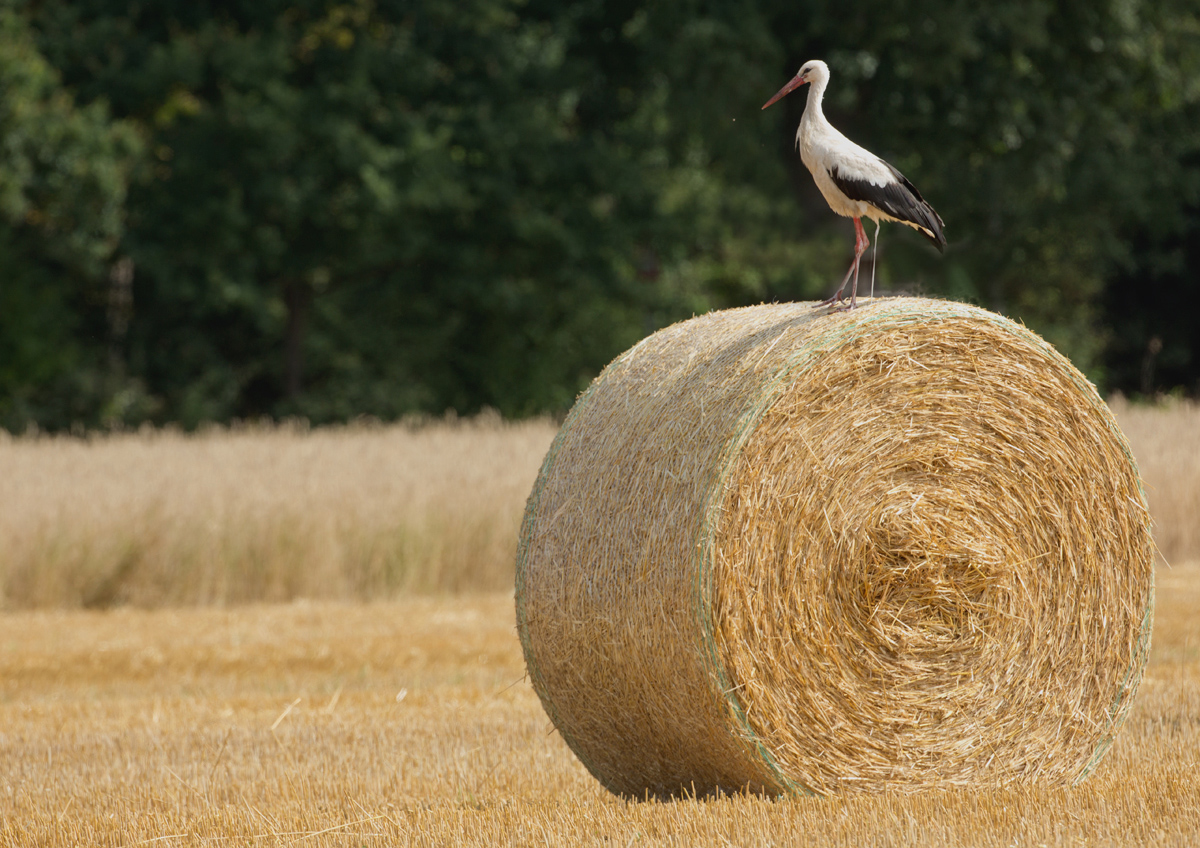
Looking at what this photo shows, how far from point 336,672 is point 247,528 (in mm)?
3371

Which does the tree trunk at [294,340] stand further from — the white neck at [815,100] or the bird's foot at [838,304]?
the bird's foot at [838,304]

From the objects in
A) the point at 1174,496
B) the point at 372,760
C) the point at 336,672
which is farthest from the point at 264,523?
the point at 1174,496

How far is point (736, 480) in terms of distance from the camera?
17.6 feet

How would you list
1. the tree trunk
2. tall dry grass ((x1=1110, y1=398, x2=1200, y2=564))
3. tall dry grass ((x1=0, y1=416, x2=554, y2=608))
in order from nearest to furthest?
1. tall dry grass ((x1=0, y1=416, x2=554, y2=608))
2. tall dry grass ((x1=1110, y1=398, x2=1200, y2=564))
3. the tree trunk

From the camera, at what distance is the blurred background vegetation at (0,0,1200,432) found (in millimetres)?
22016

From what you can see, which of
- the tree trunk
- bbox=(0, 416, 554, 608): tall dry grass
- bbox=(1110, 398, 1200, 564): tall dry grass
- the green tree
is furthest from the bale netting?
the tree trunk

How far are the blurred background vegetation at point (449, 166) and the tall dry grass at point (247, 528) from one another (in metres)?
8.85

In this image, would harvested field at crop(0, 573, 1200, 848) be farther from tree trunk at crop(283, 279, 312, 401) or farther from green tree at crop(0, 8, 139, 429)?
tree trunk at crop(283, 279, 312, 401)

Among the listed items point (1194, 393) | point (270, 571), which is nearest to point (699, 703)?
point (270, 571)

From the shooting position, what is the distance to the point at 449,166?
23000mm

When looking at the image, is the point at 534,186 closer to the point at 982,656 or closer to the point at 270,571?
the point at 270,571

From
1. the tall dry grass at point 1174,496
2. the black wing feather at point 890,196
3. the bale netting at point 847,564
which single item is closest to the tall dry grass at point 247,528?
the tall dry grass at point 1174,496

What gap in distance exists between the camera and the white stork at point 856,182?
5.51 metres

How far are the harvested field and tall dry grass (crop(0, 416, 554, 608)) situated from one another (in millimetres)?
1089
